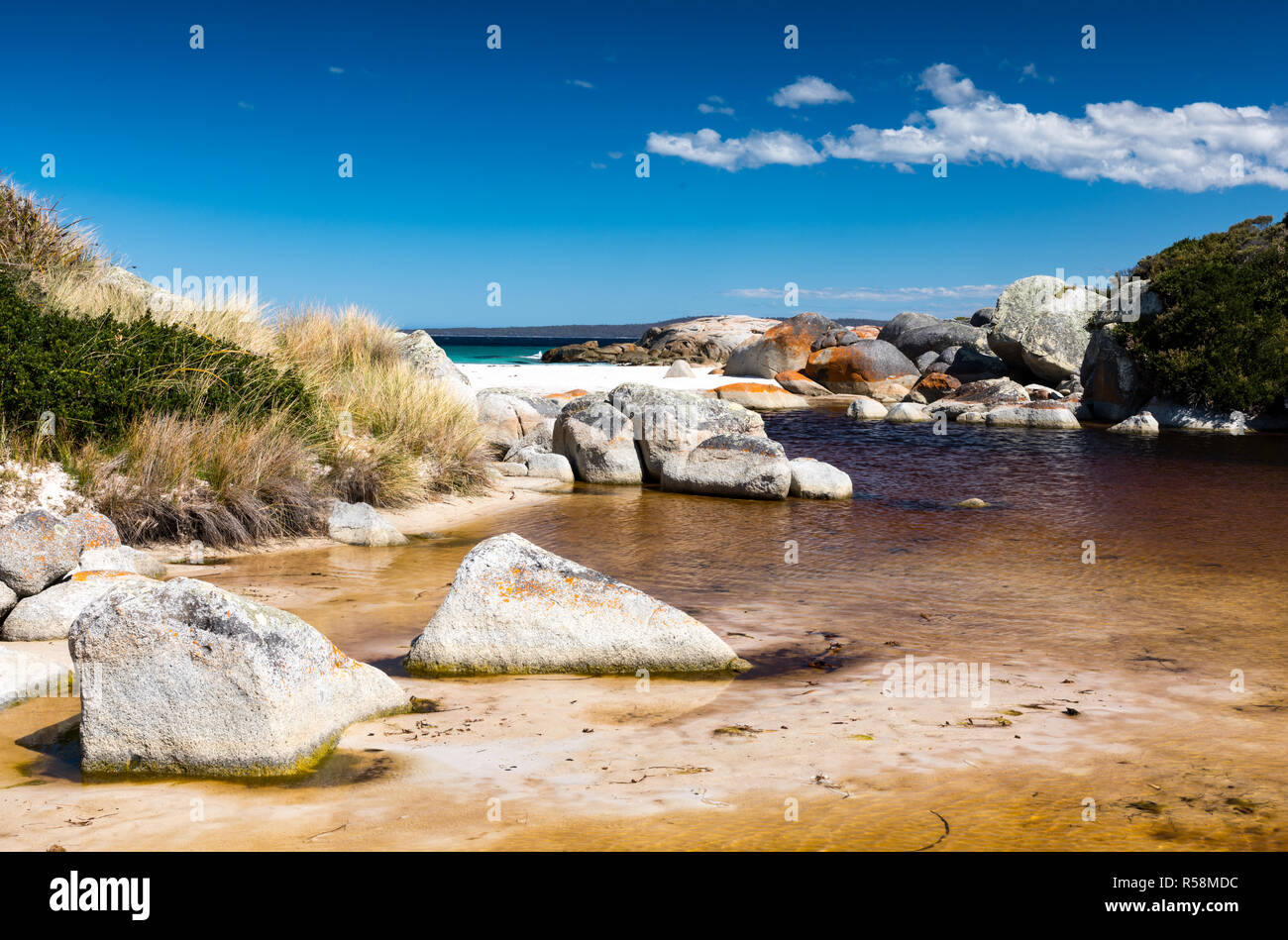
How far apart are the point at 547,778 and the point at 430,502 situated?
8.70 meters

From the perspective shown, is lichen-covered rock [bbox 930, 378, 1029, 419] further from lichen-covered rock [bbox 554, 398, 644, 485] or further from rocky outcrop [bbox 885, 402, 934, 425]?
lichen-covered rock [bbox 554, 398, 644, 485]

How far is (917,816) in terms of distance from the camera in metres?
3.70

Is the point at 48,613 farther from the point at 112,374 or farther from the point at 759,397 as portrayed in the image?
the point at 759,397

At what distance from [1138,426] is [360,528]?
21.5m

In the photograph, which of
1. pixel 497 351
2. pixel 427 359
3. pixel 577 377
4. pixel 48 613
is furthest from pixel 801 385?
pixel 497 351

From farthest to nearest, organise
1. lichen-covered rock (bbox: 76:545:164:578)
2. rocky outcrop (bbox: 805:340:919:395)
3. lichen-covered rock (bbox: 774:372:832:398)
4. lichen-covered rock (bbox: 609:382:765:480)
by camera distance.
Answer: lichen-covered rock (bbox: 774:372:832:398)
rocky outcrop (bbox: 805:340:919:395)
lichen-covered rock (bbox: 609:382:765:480)
lichen-covered rock (bbox: 76:545:164:578)

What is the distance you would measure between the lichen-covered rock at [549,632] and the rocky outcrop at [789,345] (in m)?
34.1

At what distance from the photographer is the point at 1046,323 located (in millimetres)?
31344

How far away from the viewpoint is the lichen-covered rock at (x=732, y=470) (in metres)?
13.8

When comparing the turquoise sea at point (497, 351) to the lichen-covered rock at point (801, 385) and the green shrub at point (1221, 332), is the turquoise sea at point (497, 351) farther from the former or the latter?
the green shrub at point (1221, 332)

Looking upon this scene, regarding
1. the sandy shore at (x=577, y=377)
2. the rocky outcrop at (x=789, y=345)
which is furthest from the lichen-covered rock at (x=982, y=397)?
the rocky outcrop at (x=789, y=345)

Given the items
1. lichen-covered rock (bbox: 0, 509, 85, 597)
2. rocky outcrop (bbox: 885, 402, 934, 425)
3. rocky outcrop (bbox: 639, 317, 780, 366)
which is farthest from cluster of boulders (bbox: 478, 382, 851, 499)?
rocky outcrop (bbox: 639, 317, 780, 366)

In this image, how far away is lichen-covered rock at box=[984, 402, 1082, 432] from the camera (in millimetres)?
25688

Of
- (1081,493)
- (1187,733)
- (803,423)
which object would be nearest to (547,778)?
(1187,733)
